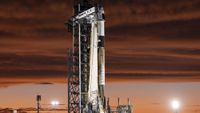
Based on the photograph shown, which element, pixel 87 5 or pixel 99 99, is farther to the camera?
pixel 87 5

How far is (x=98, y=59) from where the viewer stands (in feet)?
286

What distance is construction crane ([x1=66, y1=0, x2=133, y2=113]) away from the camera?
85625 millimetres

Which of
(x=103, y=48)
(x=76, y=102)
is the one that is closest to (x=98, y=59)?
(x=103, y=48)

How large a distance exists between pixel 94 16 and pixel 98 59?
21.5 ft

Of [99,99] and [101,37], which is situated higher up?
[101,37]

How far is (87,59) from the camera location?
8881 centimetres

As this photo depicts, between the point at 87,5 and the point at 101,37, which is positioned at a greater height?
the point at 87,5

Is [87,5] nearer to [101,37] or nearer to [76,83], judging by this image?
[101,37]

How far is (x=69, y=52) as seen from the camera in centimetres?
8956

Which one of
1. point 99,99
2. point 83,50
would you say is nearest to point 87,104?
point 99,99

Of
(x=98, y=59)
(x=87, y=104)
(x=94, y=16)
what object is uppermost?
(x=94, y=16)

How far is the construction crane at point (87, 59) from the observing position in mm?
85625

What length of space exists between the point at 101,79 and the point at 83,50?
239 inches

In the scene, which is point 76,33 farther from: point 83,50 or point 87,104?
point 87,104
